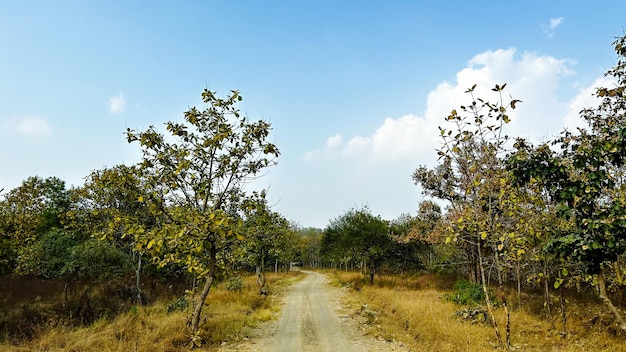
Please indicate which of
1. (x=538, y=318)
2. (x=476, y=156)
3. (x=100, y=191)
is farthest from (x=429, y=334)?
(x=100, y=191)

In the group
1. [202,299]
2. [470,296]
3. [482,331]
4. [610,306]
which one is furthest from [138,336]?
[470,296]

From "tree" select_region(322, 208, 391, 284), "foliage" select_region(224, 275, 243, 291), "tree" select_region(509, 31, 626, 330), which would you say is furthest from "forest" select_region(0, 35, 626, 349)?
"tree" select_region(322, 208, 391, 284)

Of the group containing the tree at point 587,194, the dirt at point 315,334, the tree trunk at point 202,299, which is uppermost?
the tree at point 587,194

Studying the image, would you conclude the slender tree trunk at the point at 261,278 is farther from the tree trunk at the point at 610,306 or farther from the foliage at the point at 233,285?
the tree trunk at the point at 610,306

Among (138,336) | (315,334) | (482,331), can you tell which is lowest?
(315,334)

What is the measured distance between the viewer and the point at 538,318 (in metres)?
14.5

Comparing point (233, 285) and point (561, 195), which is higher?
point (561, 195)

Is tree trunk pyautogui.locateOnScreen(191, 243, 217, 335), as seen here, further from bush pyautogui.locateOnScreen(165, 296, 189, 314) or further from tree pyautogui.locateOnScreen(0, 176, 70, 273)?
tree pyautogui.locateOnScreen(0, 176, 70, 273)

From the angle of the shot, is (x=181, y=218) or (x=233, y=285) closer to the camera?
(x=181, y=218)

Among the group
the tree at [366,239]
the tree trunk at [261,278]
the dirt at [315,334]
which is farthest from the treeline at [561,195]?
the tree at [366,239]

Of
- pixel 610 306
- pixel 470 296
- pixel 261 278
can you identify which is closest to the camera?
pixel 610 306

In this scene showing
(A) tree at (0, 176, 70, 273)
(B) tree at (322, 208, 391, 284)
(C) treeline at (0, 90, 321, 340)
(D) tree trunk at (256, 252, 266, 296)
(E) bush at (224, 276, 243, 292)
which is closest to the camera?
(C) treeline at (0, 90, 321, 340)

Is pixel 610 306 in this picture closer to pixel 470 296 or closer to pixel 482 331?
pixel 482 331

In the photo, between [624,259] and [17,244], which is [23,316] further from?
[624,259]
